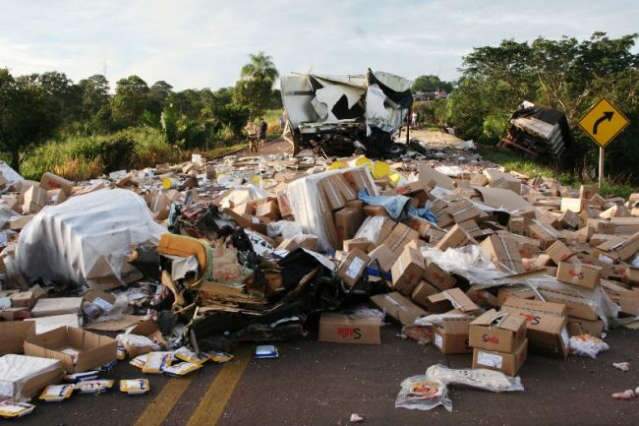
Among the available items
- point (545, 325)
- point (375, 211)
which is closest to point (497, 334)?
point (545, 325)

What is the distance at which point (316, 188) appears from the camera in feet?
22.2

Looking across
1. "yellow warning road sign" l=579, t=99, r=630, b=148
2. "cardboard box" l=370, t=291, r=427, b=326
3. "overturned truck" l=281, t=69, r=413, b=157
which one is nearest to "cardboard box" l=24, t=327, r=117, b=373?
"cardboard box" l=370, t=291, r=427, b=326

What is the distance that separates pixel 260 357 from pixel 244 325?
14.3 inches

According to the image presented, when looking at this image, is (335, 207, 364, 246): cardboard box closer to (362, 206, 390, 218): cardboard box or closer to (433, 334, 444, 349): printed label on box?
(362, 206, 390, 218): cardboard box

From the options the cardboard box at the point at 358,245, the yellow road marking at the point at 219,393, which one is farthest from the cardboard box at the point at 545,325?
the yellow road marking at the point at 219,393

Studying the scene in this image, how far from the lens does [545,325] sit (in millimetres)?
4125

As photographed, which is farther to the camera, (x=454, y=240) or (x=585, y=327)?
(x=454, y=240)

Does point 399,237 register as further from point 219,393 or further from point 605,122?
point 605,122

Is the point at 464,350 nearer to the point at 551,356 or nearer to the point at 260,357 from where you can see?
the point at 551,356

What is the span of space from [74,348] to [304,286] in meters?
1.69

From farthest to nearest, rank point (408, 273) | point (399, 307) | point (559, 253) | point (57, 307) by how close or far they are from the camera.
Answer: point (559, 253)
point (408, 273)
point (57, 307)
point (399, 307)

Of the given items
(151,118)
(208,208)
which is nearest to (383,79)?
(151,118)

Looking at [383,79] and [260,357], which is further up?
[383,79]

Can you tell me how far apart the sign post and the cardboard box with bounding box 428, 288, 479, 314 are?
24.7 ft
